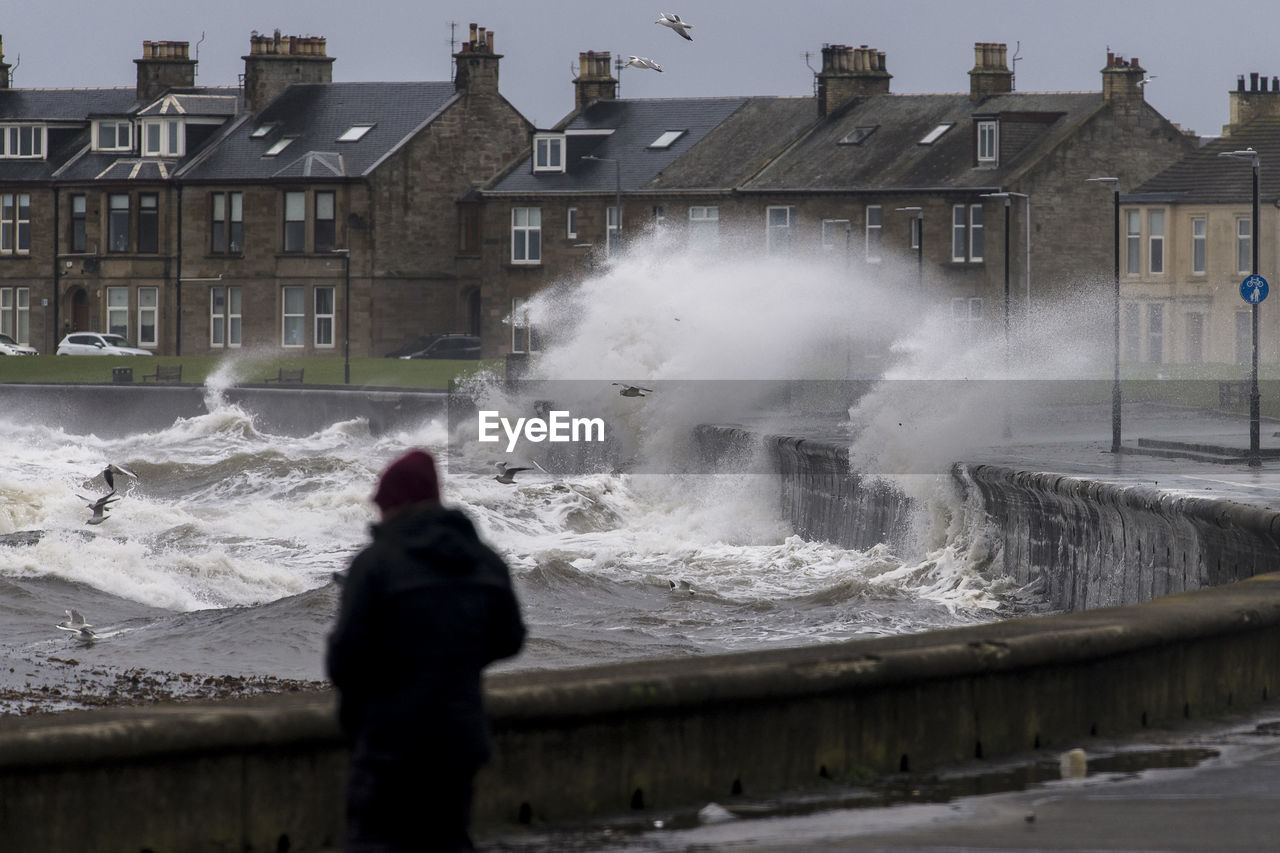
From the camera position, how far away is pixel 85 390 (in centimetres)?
5306

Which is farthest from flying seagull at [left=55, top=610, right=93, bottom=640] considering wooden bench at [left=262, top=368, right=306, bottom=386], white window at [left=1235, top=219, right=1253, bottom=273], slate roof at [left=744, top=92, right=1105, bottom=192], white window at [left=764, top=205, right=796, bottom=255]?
white window at [left=764, top=205, right=796, bottom=255]

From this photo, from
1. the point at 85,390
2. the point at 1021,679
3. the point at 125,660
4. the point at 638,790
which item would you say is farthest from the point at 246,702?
the point at 85,390

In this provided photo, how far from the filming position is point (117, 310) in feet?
212

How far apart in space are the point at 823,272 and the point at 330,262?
2178cm

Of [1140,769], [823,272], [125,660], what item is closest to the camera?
[1140,769]

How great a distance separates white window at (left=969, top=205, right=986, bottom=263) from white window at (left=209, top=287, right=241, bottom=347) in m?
23.5

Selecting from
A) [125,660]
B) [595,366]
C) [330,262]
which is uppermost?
[330,262]

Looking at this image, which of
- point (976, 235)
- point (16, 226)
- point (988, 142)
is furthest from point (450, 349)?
point (988, 142)

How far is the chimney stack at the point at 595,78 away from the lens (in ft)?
212

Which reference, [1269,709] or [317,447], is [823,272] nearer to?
[317,447]

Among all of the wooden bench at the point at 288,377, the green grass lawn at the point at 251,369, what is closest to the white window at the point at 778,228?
the green grass lawn at the point at 251,369

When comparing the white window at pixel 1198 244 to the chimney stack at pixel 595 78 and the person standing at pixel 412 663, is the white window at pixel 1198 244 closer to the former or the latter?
the chimney stack at pixel 595 78

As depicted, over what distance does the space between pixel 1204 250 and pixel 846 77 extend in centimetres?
1357

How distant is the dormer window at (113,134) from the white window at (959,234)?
91.7 ft
